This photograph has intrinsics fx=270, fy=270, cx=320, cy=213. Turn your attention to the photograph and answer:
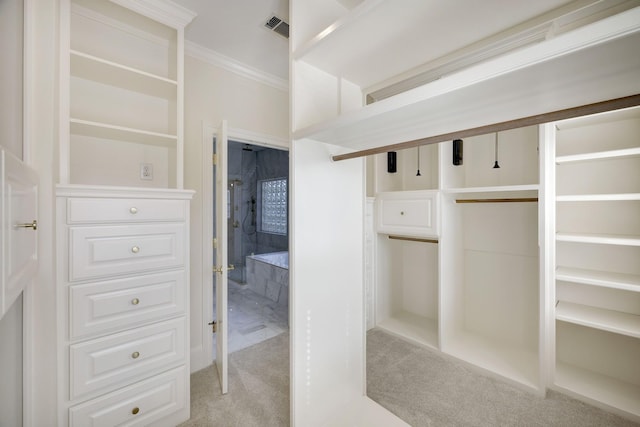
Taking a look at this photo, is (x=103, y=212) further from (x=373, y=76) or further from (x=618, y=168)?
(x=618, y=168)

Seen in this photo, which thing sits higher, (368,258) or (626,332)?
(368,258)

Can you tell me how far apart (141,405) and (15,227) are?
1238 millimetres

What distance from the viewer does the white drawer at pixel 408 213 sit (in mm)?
2383

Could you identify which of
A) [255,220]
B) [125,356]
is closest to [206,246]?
[125,356]

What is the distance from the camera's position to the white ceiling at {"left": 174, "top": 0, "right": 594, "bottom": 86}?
1.12 meters

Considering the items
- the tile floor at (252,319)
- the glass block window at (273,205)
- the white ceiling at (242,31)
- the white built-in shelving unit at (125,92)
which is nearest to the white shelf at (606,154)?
the white ceiling at (242,31)

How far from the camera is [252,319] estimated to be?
123 inches

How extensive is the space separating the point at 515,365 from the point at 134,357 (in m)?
2.64

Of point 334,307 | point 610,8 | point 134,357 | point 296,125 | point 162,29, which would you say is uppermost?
point 162,29

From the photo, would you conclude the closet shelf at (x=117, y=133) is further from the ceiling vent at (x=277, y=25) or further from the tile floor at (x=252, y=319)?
the tile floor at (x=252, y=319)

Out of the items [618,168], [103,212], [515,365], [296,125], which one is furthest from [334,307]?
[618,168]

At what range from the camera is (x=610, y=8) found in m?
1.41

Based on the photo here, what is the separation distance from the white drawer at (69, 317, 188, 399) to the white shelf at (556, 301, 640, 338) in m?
2.48

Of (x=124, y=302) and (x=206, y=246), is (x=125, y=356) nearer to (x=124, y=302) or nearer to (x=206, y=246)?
(x=124, y=302)
